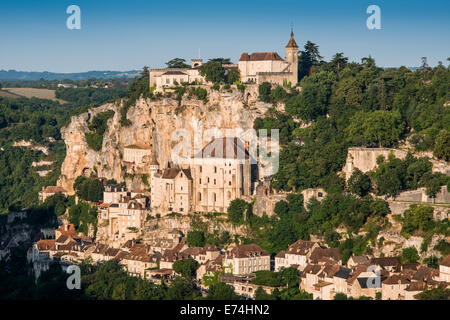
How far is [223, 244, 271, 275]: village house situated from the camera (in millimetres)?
66438

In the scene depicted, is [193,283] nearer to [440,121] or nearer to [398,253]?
[398,253]

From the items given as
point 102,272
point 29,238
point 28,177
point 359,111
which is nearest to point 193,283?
point 102,272

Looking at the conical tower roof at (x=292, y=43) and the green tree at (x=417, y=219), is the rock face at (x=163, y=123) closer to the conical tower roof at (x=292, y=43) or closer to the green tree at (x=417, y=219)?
the conical tower roof at (x=292, y=43)

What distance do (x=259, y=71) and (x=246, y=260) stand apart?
22.4 m

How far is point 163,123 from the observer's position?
273 ft

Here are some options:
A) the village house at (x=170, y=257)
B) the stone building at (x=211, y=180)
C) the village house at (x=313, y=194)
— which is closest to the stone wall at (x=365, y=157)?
the village house at (x=313, y=194)

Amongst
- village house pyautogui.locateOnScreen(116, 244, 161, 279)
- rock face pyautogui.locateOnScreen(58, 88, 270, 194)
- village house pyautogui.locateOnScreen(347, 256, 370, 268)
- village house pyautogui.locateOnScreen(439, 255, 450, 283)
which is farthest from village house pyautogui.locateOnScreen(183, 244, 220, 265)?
village house pyautogui.locateOnScreen(439, 255, 450, 283)

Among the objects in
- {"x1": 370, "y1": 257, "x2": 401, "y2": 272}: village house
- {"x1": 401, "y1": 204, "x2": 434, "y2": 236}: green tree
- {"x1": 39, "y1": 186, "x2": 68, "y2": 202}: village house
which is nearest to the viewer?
{"x1": 370, "y1": 257, "x2": 401, "y2": 272}: village house

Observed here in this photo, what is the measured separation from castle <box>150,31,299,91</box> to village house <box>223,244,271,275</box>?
1964cm

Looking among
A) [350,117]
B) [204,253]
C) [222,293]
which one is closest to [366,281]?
[222,293]

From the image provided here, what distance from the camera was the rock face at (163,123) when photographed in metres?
80.8

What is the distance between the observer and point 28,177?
111 meters

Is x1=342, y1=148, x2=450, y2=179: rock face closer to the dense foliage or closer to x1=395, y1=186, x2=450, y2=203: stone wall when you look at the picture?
the dense foliage
